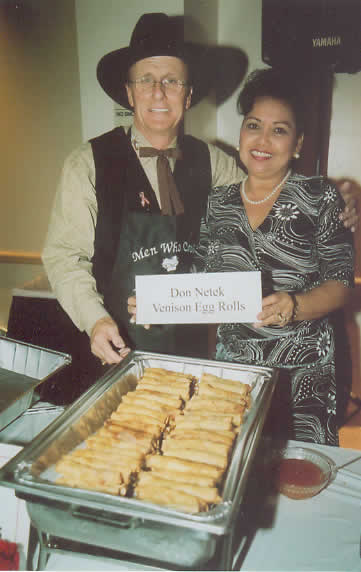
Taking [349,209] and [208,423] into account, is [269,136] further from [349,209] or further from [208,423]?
[208,423]

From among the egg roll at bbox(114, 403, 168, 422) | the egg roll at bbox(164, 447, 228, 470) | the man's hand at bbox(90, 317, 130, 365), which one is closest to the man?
the man's hand at bbox(90, 317, 130, 365)

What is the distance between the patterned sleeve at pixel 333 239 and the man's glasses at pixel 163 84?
720mm

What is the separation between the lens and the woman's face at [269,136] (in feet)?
4.95

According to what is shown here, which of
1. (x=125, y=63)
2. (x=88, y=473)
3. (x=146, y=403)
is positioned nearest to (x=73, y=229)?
(x=125, y=63)

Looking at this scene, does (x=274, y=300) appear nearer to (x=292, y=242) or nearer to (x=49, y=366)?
(x=292, y=242)

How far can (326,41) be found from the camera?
1816 millimetres

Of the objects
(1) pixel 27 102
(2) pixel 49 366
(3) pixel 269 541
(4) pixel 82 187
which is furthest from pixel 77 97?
(3) pixel 269 541

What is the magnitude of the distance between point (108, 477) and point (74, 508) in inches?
4.4

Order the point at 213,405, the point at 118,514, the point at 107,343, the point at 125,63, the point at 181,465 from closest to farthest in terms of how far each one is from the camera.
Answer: the point at 118,514 < the point at 181,465 < the point at 213,405 < the point at 107,343 < the point at 125,63

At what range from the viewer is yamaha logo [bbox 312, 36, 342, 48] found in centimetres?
180

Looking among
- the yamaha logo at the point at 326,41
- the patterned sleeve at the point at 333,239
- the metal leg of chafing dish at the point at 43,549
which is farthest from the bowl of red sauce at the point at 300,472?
the yamaha logo at the point at 326,41

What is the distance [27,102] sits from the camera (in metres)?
2.33

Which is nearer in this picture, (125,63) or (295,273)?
(295,273)

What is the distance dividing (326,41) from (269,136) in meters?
0.69
